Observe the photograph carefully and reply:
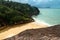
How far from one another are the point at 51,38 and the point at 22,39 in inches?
109

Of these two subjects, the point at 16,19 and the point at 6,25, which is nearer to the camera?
the point at 6,25

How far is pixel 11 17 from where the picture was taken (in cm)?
4562

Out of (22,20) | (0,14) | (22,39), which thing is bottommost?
(22,20)

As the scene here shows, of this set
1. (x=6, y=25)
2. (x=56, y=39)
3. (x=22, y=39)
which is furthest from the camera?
(x=6, y=25)

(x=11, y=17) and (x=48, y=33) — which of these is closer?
(x=48, y=33)

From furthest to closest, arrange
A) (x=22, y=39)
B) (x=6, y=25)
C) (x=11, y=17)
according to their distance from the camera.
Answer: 1. (x=11, y=17)
2. (x=6, y=25)
3. (x=22, y=39)

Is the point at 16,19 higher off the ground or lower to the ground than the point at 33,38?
lower

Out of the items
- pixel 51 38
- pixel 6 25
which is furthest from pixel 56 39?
pixel 6 25

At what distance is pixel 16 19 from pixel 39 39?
28.9 metres

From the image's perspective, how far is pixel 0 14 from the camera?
1676 inches

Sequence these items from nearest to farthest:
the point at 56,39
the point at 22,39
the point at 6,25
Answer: the point at 56,39 → the point at 22,39 → the point at 6,25

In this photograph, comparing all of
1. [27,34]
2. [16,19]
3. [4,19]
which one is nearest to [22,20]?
[16,19]

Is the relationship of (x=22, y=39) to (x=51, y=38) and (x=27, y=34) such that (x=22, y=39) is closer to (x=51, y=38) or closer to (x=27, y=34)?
(x=27, y=34)

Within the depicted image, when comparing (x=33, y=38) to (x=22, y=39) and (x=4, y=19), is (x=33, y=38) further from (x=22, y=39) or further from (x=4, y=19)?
(x=4, y=19)
